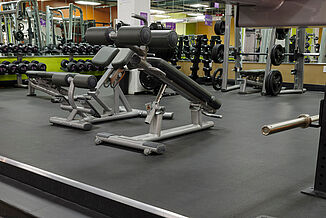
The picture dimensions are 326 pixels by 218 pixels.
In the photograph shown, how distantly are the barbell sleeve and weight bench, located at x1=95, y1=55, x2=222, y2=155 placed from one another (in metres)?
1.16

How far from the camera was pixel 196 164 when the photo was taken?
7.18 feet

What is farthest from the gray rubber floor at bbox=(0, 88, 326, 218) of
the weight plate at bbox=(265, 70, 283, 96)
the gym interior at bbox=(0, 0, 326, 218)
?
the weight plate at bbox=(265, 70, 283, 96)

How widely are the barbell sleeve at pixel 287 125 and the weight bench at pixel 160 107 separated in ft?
3.81

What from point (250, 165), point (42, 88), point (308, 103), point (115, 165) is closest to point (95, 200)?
point (115, 165)

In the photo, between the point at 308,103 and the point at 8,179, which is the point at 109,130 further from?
the point at 308,103

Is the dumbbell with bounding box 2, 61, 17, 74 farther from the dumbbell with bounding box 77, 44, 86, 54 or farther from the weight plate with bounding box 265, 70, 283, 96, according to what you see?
the weight plate with bounding box 265, 70, 283, 96

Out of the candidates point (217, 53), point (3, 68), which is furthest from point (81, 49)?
point (217, 53)

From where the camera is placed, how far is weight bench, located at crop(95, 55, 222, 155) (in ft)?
8.30

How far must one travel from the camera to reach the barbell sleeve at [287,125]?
1.20 metres

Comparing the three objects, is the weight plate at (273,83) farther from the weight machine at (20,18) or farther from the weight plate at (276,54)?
the weight machine at (20,18)

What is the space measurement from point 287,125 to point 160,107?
149 cm

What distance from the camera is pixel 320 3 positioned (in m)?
0.77

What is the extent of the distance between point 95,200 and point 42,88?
3.71m

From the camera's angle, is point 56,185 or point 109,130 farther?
point 109,130
